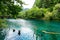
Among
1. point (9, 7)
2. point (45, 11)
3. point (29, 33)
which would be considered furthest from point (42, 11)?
point (9, 7)

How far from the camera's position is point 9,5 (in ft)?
69.6

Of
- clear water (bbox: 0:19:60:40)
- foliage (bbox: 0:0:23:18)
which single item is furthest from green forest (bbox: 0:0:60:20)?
clear water (bbox: 0:19:60:40)

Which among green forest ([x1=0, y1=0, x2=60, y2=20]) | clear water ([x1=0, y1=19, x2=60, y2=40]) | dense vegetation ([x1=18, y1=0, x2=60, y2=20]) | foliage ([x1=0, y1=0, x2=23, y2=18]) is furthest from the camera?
dense vegetation ([x1=18, y1=0, x2=60, y2=20])

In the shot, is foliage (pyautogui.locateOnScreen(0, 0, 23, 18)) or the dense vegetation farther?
the dense vegetation

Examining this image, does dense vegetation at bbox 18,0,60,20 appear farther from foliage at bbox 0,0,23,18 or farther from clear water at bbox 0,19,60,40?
foliage at bbox 0,0,23,18

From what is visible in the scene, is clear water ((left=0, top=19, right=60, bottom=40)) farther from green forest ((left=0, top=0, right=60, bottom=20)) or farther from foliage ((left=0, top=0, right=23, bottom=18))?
foliage ((left=0, top=0, right=23, bottom=18))

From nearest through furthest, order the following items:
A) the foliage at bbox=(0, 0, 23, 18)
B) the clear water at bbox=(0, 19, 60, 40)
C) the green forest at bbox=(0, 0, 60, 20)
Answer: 1. the foliage at bbox=(0, 0, 23, 18)
2. the green forest at bbox=(0, 0, 60, 20)
3. the clear water at bbox=(0, 19, 60, 40)

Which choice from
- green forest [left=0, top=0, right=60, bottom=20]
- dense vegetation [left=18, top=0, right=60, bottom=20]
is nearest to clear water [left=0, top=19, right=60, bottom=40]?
green forest [left=0, top=0, right=60, bottom=20]

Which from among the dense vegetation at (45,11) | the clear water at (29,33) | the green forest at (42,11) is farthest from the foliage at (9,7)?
the dense vegetation at (45,11)

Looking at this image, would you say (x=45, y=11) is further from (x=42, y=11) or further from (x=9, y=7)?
(x=9, y=7)

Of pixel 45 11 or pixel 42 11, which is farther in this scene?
pixel 42 11

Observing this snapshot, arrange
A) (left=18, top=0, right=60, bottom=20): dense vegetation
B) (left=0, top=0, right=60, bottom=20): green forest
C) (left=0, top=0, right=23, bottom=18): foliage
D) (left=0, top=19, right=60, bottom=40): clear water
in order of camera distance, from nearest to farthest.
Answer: (left=0, top=0, right=23, bottom=18): foliage < (left=0, top=0, right=60, bottom=20): green forest < (left=0, top=19, right=60, bottom=40): clear water < (left=18, top=0, right=60, bottom=20): dense vegetation

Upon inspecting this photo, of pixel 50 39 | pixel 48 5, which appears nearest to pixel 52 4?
pixel 48 5

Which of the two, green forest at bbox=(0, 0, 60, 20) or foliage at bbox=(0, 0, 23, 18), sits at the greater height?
foliage at bbox=(0, 0, 23, 18)
